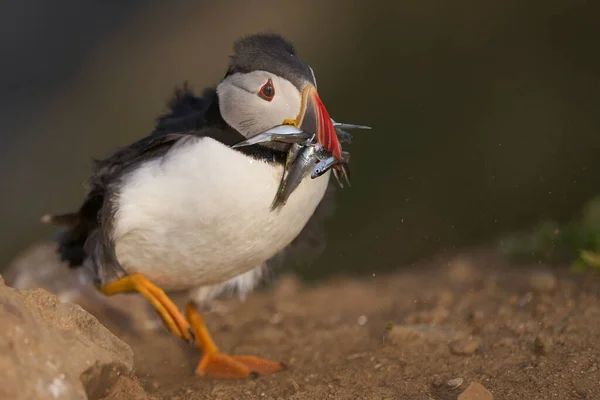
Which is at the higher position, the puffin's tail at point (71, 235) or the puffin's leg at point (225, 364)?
the puffin's tail at point (71, 235)

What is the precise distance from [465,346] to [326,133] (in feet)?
4.23

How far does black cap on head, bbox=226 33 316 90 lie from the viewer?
4.01 m

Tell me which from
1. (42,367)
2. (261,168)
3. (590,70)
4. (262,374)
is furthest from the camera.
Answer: (590,70)

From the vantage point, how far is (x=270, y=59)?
13.4ft

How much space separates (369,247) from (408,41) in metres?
2.27

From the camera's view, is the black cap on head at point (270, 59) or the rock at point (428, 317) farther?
the rock at point (428, 317)

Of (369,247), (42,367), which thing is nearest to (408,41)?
(369,247)

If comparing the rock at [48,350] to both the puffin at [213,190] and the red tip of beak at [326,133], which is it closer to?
the puffin at [213,190]

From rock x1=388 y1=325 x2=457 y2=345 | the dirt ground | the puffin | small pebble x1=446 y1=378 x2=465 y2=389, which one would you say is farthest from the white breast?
small pebble x1=446 y1=378 x2=465 y2=389

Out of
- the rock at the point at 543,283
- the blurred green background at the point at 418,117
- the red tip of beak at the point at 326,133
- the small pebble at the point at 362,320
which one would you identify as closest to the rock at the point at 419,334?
the small pebble at the point at 362,320

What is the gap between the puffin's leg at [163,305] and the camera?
440 centimetres

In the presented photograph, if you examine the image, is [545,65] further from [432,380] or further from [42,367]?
[42,367]

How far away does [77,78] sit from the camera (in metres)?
12.4

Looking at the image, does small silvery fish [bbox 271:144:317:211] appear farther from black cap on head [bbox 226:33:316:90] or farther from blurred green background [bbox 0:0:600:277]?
blurred green background [bbox 0:0:600:277]
